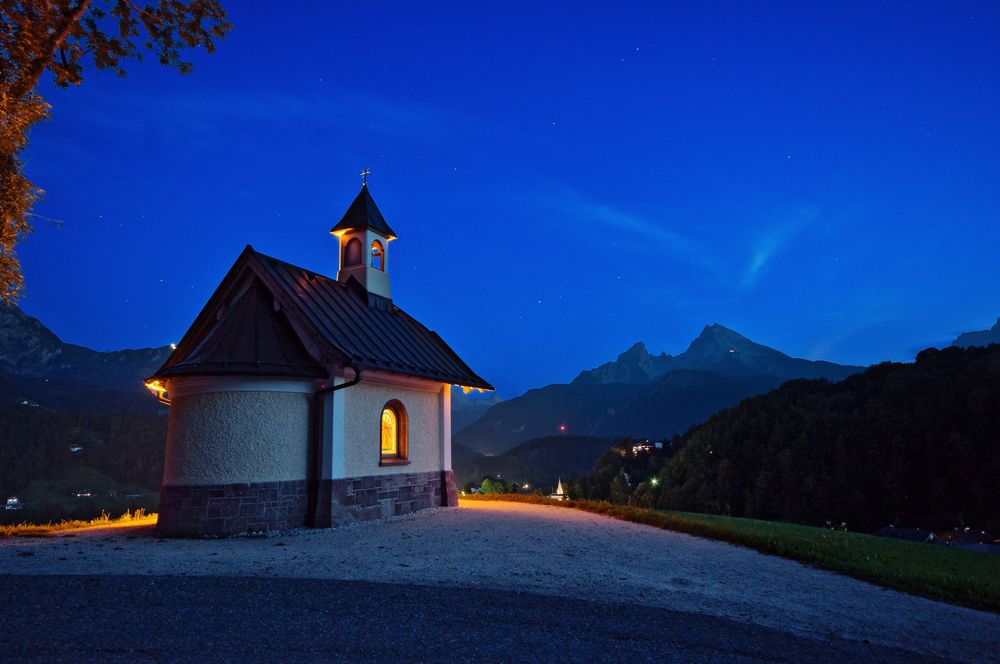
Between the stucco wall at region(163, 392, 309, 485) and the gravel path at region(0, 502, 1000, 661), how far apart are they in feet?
4.45

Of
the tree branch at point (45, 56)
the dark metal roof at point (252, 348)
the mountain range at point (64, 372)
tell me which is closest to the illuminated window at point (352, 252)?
the dark metal roof at point (252, 348)

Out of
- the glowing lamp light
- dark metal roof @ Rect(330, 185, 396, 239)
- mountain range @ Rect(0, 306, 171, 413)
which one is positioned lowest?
the glowing lamp light

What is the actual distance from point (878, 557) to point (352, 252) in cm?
1465

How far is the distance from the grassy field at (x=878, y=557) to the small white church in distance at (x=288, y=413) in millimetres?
5995

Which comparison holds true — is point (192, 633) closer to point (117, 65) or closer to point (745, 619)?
point (745, 619)

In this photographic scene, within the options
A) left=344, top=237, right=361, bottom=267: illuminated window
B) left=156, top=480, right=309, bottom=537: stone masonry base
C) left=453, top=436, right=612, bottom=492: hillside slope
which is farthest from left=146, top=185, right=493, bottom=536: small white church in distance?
left=453, top=436, right=612, bottom=492: hillside slope

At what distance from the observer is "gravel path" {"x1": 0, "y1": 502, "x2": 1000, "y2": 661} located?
6.19 meters

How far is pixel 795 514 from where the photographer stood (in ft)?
156

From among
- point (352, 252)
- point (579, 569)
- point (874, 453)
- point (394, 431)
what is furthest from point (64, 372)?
point (579, 569)

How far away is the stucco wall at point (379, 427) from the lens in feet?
41.9

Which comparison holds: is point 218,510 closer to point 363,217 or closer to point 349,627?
point 349,627

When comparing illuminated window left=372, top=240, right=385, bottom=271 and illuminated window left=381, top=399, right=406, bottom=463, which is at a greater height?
illuminated window left=372, top=240, right=385, bottom=271

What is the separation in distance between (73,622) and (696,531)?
1049cm

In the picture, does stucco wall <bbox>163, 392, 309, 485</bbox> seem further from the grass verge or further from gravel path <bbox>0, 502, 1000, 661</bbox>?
the grass verge
